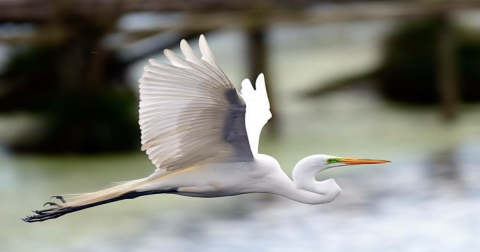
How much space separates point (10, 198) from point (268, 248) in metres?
1.42

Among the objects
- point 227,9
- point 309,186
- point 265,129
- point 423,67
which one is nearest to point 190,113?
point 309,186

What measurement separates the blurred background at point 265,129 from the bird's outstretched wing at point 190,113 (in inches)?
49.4

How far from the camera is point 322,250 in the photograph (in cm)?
343

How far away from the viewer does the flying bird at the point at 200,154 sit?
2074 millimetres

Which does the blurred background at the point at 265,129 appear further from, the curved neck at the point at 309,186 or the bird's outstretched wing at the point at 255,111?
the curved neck at the point at 309,186

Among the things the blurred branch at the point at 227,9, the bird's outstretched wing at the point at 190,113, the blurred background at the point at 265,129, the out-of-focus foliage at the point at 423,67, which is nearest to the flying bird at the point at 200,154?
the bird's outstretched wing at the point at 190,113

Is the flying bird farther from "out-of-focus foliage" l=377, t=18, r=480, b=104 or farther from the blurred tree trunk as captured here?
"out-of-focus foliage" l=377, t=18, r=480, b=104

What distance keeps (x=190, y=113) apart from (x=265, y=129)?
144 inches

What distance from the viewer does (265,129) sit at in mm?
5773

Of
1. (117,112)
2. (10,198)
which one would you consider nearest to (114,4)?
(117,112)

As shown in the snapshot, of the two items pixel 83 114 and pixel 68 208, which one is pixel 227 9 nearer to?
pixel 83 114

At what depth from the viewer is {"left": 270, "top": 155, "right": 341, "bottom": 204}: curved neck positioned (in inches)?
89.8

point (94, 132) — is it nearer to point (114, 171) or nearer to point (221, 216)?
point (114, 171)

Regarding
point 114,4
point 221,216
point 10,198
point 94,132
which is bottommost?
point 221,216
